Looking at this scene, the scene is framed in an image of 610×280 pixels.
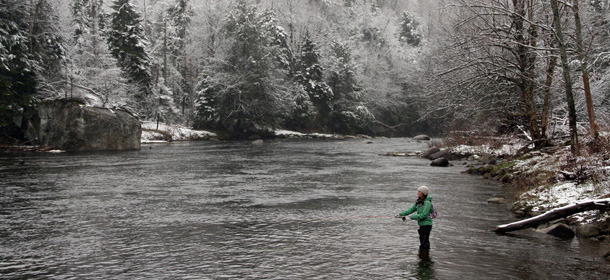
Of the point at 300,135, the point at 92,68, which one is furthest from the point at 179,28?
the point at 92,68

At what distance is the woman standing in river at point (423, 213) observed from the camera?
8.81 meters

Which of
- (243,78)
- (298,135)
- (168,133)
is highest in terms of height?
(243,78)

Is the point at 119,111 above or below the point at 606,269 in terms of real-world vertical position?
above

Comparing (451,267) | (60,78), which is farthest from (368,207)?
(60,78)

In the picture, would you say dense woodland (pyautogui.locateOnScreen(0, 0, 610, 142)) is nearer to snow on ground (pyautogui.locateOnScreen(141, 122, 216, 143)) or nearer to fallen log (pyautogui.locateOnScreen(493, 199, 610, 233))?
snow on ground (pyautogui.locateOnScreen(141, 122, 216, 143))

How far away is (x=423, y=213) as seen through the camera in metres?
8.81

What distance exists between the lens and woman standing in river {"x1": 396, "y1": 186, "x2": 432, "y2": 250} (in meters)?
8.81

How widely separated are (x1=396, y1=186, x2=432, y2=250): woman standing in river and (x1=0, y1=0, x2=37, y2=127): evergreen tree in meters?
32.1

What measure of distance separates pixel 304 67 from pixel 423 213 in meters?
56.7

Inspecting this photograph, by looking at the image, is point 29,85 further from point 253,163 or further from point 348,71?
point 348,71

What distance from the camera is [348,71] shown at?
6706cm

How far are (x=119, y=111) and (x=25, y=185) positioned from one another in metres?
20.0

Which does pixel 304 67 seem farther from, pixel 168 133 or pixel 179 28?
pixel 168 133

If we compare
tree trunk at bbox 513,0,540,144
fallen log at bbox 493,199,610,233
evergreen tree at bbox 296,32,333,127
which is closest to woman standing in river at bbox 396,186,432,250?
fallen log at bbox 493,199,610,233
